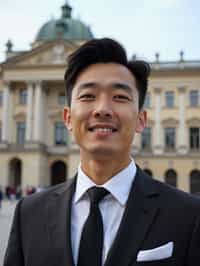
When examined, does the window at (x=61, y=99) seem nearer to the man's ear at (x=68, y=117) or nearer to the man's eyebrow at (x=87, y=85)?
the man's ear at (x=68, y=117)

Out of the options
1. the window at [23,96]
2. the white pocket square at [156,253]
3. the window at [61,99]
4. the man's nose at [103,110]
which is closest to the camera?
the white pocket square at [156,253]

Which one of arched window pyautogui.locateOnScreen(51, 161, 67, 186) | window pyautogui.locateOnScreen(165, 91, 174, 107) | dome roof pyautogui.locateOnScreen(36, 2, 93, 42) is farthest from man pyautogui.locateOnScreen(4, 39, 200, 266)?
dome roof pyautogui.locateOnScreen(36, 2, 93, 42)

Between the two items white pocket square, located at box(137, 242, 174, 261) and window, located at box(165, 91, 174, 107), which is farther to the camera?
window, located at box(165, 91, 174, 107)

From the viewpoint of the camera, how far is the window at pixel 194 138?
1533 inches

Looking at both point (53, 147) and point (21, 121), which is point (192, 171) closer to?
point (53, 147)

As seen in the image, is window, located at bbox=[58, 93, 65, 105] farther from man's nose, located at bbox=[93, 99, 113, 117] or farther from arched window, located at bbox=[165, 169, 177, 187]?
man's nose, located at bbox=[93, 99, 113, 117]

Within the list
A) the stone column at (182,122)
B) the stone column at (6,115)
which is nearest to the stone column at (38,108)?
the stone column at (6,115)

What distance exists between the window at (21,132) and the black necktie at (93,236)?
39.0 meters

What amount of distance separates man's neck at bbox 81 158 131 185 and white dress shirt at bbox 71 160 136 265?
0.07 ft

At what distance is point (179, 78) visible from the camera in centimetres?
3938

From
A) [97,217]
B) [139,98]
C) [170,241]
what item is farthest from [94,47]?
[170,241]

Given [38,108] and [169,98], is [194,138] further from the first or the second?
[38,108]

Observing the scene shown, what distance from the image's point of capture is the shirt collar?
1.93 meters

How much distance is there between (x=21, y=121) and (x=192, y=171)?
18.3 m
